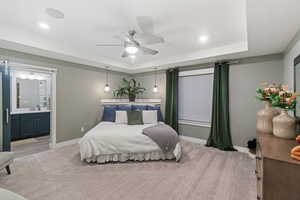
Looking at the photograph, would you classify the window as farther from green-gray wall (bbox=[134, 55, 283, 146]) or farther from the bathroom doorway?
the bathroom doorway

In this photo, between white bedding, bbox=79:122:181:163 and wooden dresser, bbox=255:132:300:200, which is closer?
wooden dresser, bbox=255:132:300:200

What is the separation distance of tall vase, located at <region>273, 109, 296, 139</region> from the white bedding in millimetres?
1786

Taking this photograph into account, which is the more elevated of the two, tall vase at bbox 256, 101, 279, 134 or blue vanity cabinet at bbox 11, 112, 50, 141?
tall vase at bbox 256, 101, 279, 134

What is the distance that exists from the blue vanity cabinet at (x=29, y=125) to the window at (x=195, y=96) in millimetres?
4693

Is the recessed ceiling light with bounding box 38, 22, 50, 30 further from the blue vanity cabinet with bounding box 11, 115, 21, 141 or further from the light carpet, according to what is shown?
the blue vanity cabinet with bounding box 11, 115, 21, 141

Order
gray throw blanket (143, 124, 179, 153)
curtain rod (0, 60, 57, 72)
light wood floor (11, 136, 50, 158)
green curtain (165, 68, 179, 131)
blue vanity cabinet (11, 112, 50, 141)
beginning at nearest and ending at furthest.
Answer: gray throw blanket (143, 124, 179, 153) < curtain rod (0, 60, 57, 72) < light wood floor (11, 136, 50, 158) < blue vanity cabinet (11, 112, 50, 141) < green curtain (165, 68, 179, 131)

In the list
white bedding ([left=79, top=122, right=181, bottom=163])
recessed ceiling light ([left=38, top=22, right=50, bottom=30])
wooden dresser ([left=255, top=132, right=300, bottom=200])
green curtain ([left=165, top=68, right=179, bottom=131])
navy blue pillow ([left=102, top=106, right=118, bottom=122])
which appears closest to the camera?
wooden dresser ([left=255, top=132, right=300, bottom=200])

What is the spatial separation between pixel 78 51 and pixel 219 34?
3341mm

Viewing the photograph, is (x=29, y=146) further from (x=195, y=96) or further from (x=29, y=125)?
(x=195, y=96)

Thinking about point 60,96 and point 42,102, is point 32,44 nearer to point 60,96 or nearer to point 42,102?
point 60,96

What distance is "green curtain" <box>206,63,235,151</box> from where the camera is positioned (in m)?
3.66

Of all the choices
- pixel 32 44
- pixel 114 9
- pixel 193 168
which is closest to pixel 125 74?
pixel 32 44

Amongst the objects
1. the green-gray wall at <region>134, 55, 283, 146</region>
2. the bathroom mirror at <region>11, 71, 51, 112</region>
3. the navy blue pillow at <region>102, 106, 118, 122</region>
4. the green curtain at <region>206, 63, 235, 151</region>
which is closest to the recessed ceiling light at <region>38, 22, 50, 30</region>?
the navy blue pillow at <region>102, 106, 118, 122</region>

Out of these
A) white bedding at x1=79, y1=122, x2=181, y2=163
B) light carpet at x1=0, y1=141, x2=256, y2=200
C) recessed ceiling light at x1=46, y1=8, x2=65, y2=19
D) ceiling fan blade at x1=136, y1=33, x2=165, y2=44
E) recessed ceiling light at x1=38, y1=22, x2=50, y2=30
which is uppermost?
recessed ceiling light at x1=38, y1=22, x2=50, y2=30
